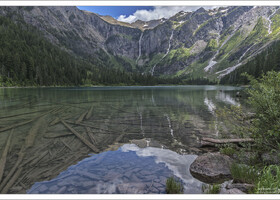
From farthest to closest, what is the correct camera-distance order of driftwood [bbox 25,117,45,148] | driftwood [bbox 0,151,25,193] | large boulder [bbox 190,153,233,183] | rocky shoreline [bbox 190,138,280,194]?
driftwood [bbox 25,117,45,148] < large boulder [bbox 190,153,233,183] < rocky shoreline [bbox 190,138,280,194] < driftwood [bbox 0,151,25,193]

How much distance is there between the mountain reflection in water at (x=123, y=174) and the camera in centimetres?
696

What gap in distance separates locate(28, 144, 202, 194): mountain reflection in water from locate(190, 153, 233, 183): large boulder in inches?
18.8

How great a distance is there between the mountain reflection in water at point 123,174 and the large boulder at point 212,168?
0.48 meters

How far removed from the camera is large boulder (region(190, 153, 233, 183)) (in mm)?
7898

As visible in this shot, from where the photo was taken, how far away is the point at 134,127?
17797mm

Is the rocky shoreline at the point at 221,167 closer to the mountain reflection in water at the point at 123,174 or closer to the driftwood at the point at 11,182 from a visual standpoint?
the mountain reflection in water at the point at 123,174

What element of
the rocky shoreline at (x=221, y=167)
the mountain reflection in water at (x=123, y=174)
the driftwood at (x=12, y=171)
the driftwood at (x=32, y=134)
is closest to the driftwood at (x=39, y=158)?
the driftwood at (x=12, y=171)

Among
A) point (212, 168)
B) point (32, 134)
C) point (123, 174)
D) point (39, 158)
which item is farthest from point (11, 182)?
point (212, 168)

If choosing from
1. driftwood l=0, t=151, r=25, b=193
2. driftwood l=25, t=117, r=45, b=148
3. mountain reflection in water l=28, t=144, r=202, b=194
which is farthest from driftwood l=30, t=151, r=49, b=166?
mountain reflection in water l=28, t=144, r=202, b=194

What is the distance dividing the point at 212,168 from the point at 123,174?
462 cm

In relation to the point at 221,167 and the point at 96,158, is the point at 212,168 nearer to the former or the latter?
the point at 221,167

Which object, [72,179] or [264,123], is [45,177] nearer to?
[72,179]

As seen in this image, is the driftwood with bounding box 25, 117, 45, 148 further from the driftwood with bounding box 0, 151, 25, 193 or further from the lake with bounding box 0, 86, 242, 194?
the driftwood with bounding box 0, 151, 25, 193

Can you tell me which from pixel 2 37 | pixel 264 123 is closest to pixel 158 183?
pixel 264 123
